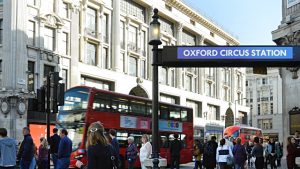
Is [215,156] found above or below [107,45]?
below

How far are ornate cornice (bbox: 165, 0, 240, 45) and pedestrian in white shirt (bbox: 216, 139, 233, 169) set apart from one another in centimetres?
5079

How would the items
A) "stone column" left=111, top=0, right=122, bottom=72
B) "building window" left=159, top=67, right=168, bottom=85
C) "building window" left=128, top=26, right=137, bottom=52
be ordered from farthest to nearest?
1. "building window" left=159, top=67, right=168, bottom=85
2. "building window" left=128, top=26, right=137, bottom=52
3. "stone column" left=111, top=0, right=122, bottom=72

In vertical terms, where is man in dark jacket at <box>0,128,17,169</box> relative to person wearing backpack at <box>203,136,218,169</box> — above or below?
above

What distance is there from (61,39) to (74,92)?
2129 centimetres

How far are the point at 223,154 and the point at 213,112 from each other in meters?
66.3

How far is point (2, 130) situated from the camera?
12.0 metres

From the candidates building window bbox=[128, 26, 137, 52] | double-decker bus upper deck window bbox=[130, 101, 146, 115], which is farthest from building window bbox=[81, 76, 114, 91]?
double-decker bus upper deck window bbox=[130, 101, 146, 115]

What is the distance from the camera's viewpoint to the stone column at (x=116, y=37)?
55000 mm

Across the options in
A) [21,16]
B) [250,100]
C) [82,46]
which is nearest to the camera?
[21,16]

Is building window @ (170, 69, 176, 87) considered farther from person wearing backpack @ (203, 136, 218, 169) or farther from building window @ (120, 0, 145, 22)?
person wearing backpack @ (203, 136, 218, 169)

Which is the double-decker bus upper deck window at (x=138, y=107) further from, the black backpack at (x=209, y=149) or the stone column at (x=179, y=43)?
the stone column at (x=179, y=43)

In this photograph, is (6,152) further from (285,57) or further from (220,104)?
(220,104)

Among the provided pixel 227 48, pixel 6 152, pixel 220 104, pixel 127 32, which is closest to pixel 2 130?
pixel 6 152

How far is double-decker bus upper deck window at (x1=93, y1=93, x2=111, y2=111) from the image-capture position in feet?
83.9
